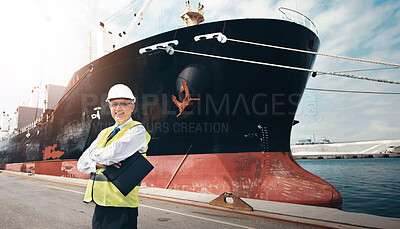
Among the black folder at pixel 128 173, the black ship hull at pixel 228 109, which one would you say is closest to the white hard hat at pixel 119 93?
the black folder at pixel 128 173

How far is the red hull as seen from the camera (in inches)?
284

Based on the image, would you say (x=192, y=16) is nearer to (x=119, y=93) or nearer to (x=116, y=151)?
(x=119, y=93)

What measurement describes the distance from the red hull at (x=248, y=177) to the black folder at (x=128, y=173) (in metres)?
6.33

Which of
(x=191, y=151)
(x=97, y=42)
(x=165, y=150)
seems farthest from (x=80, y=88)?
(x=191, y=151)

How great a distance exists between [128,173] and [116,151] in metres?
0.22

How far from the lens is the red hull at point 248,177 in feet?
23.6

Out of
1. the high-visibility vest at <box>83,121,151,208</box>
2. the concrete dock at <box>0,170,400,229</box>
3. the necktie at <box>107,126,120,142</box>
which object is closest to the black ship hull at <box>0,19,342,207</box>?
the concrete dock at <box>0,170,400,229</box>

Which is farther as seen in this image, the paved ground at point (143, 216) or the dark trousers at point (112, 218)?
the paved ground at point (143, 216)

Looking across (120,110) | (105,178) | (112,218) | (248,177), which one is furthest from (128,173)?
(248,177)

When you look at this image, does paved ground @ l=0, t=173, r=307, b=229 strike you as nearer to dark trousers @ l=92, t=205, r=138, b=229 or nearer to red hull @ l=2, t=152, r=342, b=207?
red hull @ l=2, t=152, r=342, b=207

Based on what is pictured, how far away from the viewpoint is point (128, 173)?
1951mm

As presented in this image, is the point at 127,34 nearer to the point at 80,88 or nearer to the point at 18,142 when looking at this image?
the point at 80,88

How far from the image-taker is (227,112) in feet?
27.3

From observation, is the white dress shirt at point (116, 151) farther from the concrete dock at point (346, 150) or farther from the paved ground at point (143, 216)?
the concrete dock at point (346, 150)
